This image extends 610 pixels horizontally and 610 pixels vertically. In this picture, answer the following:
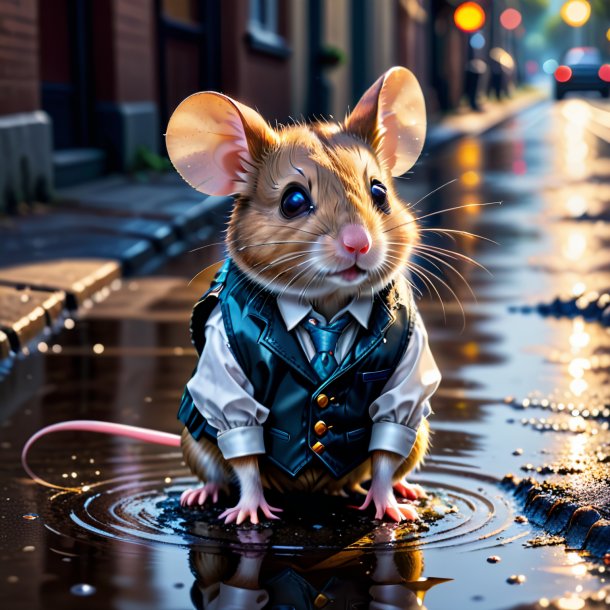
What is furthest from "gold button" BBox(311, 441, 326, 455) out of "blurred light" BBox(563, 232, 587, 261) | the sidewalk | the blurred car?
"blurred light" BBox(563, 232, 587, 261)

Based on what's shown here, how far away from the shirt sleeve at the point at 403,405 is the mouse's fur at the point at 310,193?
0.21 ft

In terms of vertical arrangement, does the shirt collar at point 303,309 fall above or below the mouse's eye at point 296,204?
below

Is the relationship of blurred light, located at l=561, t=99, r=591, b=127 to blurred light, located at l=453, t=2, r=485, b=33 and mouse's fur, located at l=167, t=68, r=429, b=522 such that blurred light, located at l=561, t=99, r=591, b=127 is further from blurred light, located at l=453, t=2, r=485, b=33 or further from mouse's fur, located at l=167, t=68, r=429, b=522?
mouse's fur, located at l=167, t=68, r=429, b=522

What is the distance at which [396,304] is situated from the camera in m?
3.68

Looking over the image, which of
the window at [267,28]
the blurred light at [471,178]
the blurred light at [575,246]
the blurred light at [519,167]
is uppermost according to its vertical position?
the window at [267,28]

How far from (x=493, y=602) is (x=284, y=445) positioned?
29.9 inches

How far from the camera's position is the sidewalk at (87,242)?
7.46m

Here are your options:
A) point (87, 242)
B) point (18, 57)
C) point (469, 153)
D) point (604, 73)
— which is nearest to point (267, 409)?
point (604, 73)

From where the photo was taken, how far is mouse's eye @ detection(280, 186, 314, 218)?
11.3ft

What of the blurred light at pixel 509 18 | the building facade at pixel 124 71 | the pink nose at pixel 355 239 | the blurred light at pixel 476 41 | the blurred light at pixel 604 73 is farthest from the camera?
the blurred light at pixel 509 18

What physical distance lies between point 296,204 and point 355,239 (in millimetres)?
209

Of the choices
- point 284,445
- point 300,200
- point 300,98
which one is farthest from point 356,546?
point 300,98

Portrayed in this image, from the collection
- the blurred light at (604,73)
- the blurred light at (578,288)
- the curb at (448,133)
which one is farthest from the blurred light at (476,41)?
the blurred light at (604,73)

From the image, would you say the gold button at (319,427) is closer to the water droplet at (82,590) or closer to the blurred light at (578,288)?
the water droplet at (82,590)
